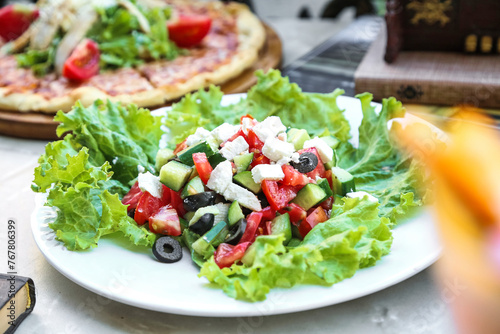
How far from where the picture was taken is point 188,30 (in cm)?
475

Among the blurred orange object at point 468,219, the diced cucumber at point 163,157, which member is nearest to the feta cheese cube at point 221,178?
the diced cucumber at point 163,157

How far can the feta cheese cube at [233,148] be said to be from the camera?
7.66 feet

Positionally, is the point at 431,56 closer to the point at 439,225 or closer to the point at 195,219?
the point at 439,225

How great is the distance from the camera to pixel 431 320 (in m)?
1.94

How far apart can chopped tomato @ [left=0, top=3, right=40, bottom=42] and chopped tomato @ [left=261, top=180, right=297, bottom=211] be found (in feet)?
11.9

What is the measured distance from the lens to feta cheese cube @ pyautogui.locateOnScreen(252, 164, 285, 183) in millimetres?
2156

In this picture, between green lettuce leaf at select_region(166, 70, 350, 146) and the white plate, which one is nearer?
the white plate

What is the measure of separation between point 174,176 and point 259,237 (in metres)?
0.54

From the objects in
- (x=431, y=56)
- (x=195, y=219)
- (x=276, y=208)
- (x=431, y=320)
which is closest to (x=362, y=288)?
(x=431, y=320)

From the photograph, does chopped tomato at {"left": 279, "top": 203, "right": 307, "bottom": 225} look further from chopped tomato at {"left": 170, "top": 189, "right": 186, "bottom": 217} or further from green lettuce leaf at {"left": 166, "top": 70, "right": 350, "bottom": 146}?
green lettuce leaf at {"left": 166, "top": 70, "right": 350, "bottom": 146}

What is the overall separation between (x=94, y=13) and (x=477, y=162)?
3.21 meters

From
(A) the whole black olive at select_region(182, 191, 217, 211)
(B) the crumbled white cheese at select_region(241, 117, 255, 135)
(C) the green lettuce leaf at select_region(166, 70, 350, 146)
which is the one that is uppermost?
(B) the crumbled white cheese at select_region(241, 117, 255, 135)

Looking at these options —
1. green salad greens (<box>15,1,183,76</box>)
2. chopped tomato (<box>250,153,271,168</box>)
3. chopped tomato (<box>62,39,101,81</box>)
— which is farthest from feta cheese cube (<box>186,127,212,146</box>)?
green salad greens (<box>15,1,183,76</box>)

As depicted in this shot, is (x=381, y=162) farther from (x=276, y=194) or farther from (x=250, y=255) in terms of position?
(x=250, y=255)
